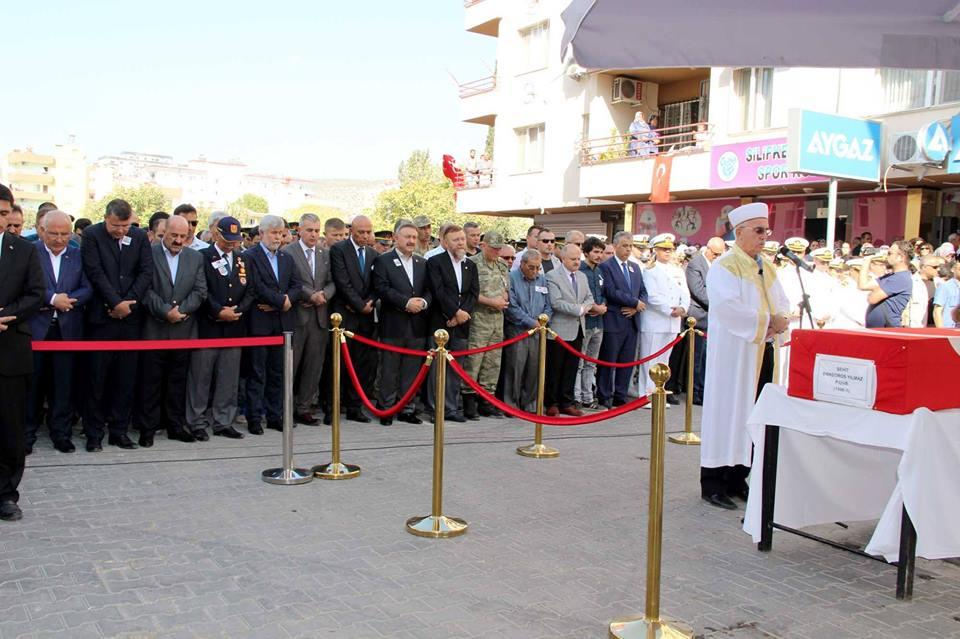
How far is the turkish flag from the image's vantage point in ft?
78.1

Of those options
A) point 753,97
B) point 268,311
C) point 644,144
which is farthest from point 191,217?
point 644,144

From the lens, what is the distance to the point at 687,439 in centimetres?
875

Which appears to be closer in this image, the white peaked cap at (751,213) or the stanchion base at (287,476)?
the white peaked cap at (751,213)

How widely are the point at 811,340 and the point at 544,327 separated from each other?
345 centimetres

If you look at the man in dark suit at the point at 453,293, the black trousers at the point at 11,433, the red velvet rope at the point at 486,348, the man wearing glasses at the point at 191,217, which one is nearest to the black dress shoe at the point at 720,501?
the red velvet rope at the point at 486,348

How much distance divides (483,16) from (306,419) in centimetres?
2760

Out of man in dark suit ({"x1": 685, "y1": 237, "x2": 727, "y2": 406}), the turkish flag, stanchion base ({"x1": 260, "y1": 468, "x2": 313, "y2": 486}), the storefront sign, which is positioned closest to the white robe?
stanchion base ({"x1": 260, "y1": 468, "x2": 313, "y2": 486})

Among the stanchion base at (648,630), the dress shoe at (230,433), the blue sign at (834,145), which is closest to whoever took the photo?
the stanchion base at (648,630)

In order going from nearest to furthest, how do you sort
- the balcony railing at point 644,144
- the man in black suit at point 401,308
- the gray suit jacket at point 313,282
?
the gray suit jacket at point 313,282 < the man in black suit at point 401,308 < the balcony railing at point 644,144

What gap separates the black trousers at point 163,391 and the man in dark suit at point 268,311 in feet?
2.24

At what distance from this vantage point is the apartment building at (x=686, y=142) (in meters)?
18.6

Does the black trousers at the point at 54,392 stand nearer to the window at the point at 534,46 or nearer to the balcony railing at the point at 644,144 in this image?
the balcony railing at the point at 644,144

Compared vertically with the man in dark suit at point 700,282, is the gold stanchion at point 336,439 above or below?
below

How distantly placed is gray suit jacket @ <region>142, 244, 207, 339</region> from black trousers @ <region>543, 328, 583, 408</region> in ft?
13.3
